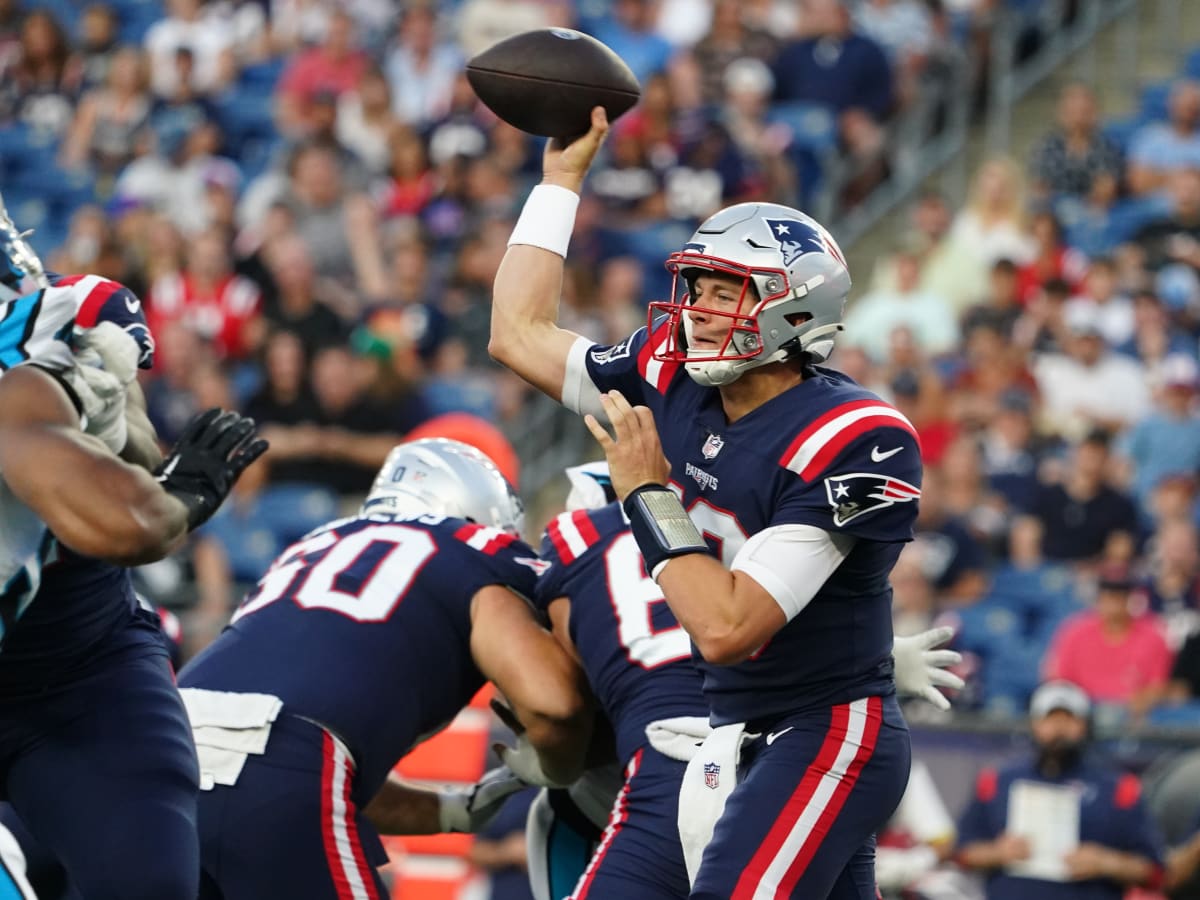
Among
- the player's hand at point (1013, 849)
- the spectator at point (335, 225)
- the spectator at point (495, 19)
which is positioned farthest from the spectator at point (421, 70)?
the player's hand at point (1013, 849)

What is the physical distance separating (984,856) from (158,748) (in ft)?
13.3

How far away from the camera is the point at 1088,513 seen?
352 inches

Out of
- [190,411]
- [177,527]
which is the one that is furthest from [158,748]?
[190,411]

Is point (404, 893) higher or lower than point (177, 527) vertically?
lower

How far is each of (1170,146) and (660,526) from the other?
24.1 ft

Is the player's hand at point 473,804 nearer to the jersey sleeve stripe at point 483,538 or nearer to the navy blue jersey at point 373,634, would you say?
the navy blue jersey at point 373,634

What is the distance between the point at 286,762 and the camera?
4.51 metres

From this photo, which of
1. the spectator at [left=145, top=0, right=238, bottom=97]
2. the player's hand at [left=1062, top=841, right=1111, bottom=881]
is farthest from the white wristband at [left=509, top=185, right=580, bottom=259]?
the spectator at [left=145, top=0, right=238, bottom=97]

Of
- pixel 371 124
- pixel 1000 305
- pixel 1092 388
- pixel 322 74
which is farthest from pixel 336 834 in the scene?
pixel 322 74

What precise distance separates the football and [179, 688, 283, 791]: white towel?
143cm

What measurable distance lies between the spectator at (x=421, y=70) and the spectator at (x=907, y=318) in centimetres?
316

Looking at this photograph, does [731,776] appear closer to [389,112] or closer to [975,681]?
[975,681]

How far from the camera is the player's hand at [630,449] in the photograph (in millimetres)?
4094

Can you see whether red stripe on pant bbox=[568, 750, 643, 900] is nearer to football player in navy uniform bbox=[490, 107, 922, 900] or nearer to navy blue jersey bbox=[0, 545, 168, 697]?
football player in navy uniform bbox=[490, 107, 922, 900]
